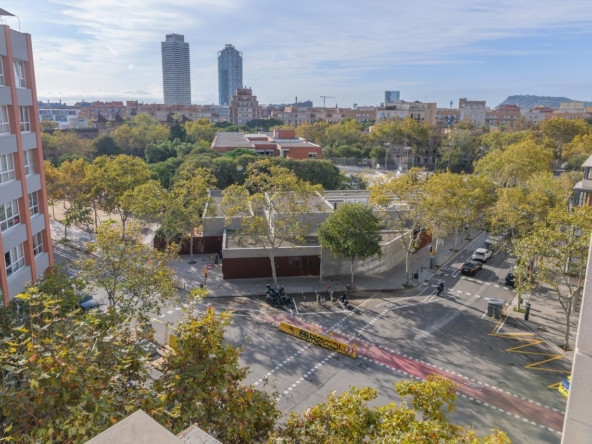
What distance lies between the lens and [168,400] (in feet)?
30.7

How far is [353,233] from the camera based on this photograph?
2923cm

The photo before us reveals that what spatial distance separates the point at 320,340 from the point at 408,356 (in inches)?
174

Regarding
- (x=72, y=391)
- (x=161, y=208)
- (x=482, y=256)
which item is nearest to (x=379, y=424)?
(x=72, y=391)

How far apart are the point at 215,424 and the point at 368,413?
10.6ft

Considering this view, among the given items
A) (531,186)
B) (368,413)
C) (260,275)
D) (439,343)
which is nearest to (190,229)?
(260,275)

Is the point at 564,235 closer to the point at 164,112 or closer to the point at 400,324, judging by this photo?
the point at 400,324

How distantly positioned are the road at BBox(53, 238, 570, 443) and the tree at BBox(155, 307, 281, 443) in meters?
7.55

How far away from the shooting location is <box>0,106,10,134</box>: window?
63.6ft

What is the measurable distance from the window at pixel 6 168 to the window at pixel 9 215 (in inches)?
43.3

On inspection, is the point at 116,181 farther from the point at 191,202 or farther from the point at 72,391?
the point at 72,391

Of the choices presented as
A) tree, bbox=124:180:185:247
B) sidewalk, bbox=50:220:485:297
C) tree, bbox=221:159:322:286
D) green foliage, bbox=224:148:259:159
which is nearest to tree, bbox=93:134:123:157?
green foliage, bbox=224:148:259:159

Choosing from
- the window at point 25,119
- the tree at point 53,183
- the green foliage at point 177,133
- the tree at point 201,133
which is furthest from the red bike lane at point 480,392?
the green foliage at point 177,133

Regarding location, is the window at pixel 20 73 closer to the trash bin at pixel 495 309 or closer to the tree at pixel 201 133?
the trash bin at pixel 495 309

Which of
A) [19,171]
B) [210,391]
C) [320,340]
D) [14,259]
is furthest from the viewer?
[320,340]
